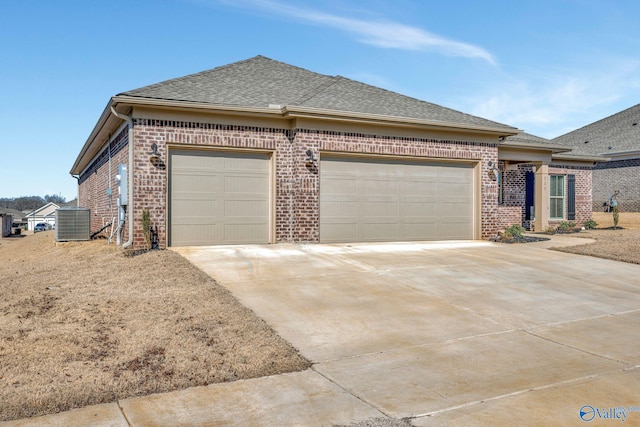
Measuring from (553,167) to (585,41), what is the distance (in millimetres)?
8032

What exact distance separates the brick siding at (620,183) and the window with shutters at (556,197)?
8223 mm

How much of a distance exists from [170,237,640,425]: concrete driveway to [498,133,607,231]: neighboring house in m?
8.20

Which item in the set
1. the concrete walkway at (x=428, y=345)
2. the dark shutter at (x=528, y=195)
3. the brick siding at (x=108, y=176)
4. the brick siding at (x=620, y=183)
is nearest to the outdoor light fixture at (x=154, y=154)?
the brick siding at (x=108, y=176)

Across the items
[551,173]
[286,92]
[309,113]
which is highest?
[286,92]

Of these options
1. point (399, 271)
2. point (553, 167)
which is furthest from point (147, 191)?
point (553, 167)

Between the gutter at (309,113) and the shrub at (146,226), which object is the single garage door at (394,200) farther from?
the shrub at (146,226)

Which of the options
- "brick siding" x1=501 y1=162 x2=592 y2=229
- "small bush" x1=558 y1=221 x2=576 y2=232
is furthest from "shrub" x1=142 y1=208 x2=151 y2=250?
"small bush" x1=558 y1=221 x2=576 y2=232

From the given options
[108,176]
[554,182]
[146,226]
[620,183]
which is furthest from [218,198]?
[620,183]

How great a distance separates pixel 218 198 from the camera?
12.8 m

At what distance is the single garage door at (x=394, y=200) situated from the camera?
45.3 ft

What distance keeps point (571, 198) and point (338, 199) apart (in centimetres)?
1258

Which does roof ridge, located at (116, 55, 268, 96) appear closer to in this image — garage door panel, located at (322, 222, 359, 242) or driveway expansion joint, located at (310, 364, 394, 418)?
garage door panel, located at (322, 222, 359, 242)

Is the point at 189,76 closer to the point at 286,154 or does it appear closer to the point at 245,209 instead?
the point at 286,154

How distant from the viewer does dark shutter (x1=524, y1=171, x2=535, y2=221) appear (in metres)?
19.5
